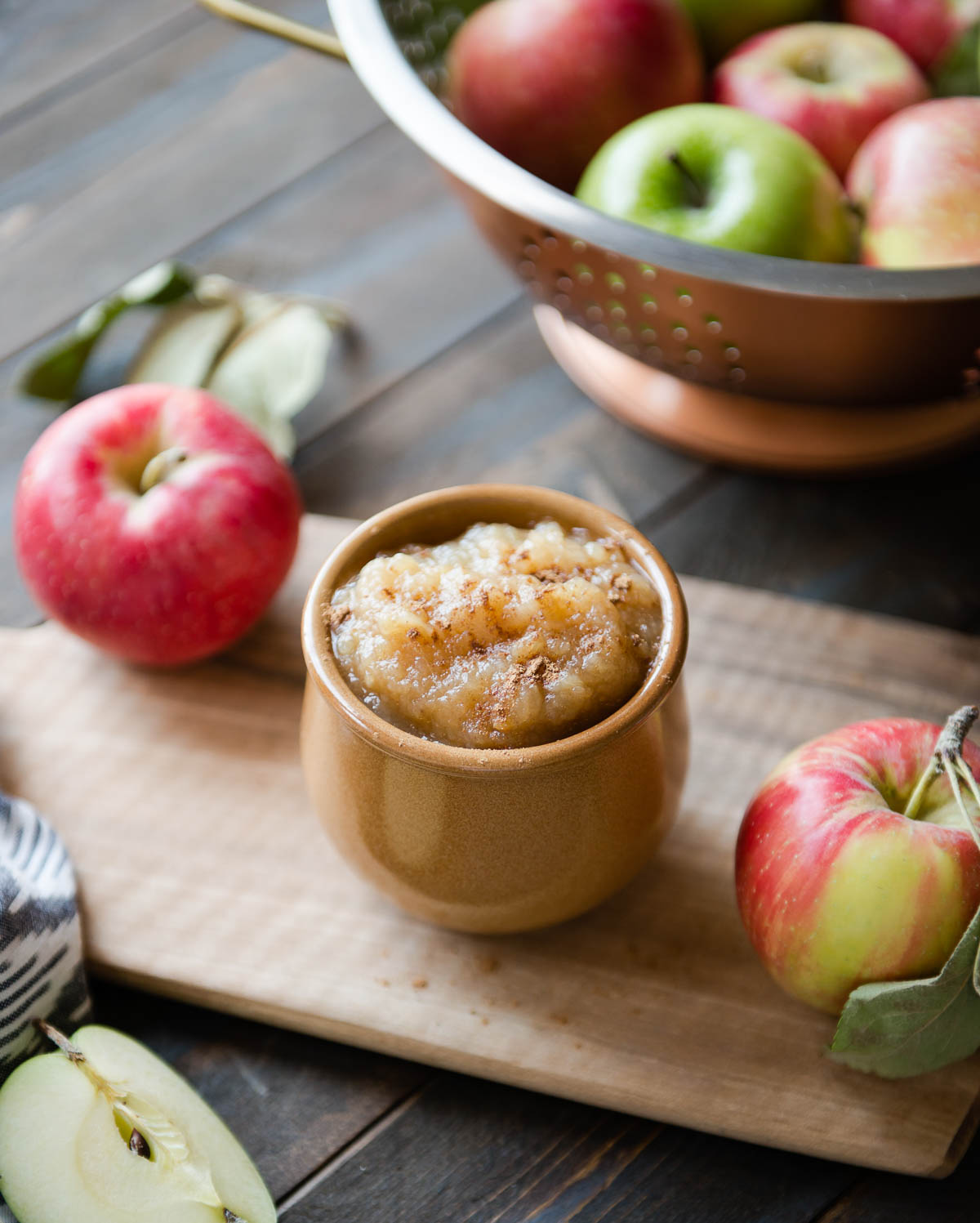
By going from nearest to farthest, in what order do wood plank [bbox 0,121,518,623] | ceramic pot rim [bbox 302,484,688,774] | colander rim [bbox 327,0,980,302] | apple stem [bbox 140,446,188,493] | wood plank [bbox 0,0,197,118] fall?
ceramic pot rim [bbox 302,484,688,774]
colander rim [bbox 327,0,980,302]
apple stem [bbox 140,446,188,493]
wood plank [bbox 0,121,518,623]
wood plank [bbox 0,0,197,118]

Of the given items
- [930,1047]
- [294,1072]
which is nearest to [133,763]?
[294,1072]

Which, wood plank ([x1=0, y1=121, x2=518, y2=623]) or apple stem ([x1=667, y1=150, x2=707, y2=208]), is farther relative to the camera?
wood plank ([x1=0, y1=121, x2=518, y2=623])

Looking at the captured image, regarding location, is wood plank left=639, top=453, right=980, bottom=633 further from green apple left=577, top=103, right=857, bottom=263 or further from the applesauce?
the applesauce

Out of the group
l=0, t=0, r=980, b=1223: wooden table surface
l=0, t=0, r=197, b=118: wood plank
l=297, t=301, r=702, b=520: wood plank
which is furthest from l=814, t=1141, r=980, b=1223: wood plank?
l=0, t=0, r=197, b=118: wood plank

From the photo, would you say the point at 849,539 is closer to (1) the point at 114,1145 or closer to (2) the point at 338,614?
(2) the point at 338,614

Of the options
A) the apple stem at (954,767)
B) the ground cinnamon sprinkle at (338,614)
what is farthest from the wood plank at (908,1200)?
the ground cinnamon sprinkle at (338,614)

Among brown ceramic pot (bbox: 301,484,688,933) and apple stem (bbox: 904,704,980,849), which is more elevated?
brown ceramic pot (bbox: 301,484,688,933)

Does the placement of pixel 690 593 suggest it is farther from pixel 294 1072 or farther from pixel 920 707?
pixel 294 1072
